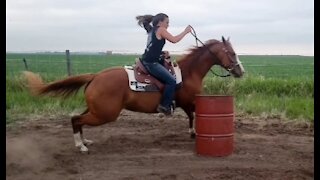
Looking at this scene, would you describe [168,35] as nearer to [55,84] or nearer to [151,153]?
[151,153]

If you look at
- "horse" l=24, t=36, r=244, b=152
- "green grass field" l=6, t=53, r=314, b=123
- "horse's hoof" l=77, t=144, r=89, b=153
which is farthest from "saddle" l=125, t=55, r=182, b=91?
"green grass field" l=6, t=53, r=314, b=123

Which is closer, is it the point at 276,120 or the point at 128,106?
the point at 128,106

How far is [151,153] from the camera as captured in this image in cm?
714

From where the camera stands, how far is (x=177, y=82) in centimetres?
761

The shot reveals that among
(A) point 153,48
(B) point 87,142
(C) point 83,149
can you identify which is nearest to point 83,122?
(C) point 83,149

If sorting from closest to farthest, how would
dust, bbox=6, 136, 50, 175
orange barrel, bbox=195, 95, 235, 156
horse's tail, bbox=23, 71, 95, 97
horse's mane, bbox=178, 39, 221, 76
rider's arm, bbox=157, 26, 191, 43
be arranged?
dust, bbox=6, 136, 50, 175
orange barrel, bbox=195, 95, 235, 156
rider's arm, bbox=157, 26, 191, 43
horse's tail, bbox=23, 71, 95, 97
horse's mane, bbox=178, 39, 221, 76

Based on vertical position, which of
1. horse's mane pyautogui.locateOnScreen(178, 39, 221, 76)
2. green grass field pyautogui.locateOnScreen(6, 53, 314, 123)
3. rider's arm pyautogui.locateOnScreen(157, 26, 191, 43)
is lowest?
green grass field pyautogui.locateOnScreen(6, 53, 314, 123)

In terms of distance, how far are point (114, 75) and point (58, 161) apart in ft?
5.40

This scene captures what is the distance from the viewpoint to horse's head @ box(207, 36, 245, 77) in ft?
26.1

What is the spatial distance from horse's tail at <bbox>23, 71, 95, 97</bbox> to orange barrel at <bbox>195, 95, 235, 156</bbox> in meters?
1.99

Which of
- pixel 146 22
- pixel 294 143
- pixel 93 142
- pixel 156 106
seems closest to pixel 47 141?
pixel 93 142

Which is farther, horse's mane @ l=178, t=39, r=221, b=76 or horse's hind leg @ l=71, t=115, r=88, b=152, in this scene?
horse's mane @ l=178, t=39, r=221, b=76

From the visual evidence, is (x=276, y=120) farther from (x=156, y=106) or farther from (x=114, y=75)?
(x=114, y=75)

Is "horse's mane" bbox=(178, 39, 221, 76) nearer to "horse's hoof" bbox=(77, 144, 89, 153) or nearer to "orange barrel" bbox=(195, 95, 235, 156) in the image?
"orange barrel" bbox=(195, 95, 235, 156)
